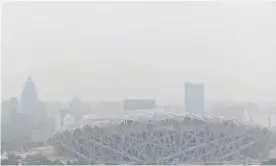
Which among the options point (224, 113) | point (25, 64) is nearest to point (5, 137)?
point (25, 64)

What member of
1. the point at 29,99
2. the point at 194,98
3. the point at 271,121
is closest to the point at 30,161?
the point at 29,99

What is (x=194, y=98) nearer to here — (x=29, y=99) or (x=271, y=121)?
(x=271, y=121)

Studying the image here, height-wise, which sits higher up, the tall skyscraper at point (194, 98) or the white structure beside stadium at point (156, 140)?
the tall skyscraper at point (194, 98)

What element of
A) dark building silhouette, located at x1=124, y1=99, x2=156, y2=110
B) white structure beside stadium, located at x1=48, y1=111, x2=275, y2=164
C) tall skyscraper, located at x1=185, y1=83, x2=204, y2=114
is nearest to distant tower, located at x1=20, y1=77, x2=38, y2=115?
white structure beside stadium, located at x1=48, y1=111, x2=275, y2=164

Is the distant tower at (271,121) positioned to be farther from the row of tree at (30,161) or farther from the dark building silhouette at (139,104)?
the row of tree at (30,161)

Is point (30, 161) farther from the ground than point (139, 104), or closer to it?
closer to it

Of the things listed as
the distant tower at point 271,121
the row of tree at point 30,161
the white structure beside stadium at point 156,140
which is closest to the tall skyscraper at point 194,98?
the white structure beside stadium at point 156,140
